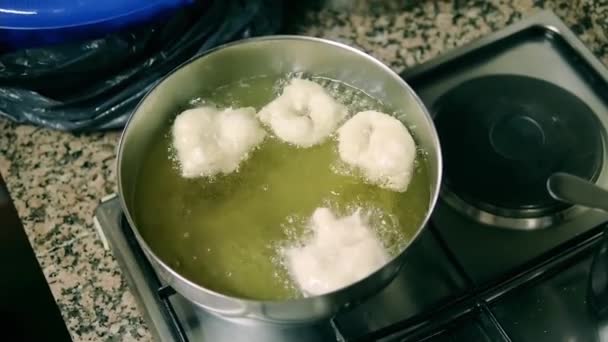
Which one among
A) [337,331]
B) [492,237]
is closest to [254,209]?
[337,331]

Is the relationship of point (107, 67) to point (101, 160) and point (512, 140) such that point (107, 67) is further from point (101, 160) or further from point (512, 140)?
point (512, 140)

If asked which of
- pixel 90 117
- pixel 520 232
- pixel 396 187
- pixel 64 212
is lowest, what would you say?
pixel 520 232

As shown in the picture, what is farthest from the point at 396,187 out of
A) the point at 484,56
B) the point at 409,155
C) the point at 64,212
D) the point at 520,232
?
the point at 64,212

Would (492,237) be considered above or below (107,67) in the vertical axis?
below

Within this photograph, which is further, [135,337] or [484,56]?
[484,56]

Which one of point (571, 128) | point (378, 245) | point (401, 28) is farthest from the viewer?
point (401, 28)

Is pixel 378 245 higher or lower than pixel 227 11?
lower

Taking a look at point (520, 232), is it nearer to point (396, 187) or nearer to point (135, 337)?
point (396, 187)
